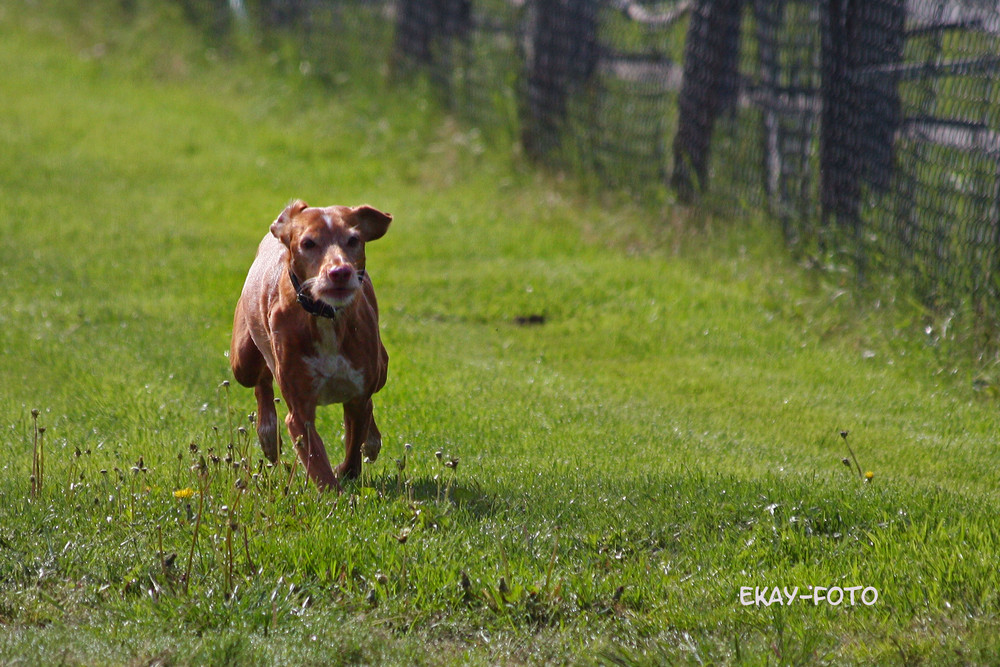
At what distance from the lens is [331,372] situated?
192 inches

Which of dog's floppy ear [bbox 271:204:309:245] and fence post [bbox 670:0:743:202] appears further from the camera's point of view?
fence post [bbox 670:0:743:202]

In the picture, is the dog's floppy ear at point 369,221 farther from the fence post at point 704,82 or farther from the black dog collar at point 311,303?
the fence post at point 704,82

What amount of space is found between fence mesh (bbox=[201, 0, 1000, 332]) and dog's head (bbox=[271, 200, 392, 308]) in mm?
4372

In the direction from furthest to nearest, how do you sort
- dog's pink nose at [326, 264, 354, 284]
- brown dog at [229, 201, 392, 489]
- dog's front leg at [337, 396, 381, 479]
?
dog's front leg at [337, 396, 381, 479]
brown dog at [229, 201, 392, 489]
dog's pink nose at [326, 264, 354, 284]

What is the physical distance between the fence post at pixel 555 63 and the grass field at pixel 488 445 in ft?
1.41

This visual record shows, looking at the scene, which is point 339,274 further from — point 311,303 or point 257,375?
point 257,375

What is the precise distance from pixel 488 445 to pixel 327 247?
70.4 inches

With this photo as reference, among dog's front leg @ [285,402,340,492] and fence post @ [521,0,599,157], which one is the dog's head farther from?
fence post @ [521,0,599,157]

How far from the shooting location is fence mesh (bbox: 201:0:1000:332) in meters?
7.57

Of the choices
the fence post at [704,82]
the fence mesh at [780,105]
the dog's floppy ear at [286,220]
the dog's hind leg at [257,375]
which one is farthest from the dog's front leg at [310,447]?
the fence post at [704,82]

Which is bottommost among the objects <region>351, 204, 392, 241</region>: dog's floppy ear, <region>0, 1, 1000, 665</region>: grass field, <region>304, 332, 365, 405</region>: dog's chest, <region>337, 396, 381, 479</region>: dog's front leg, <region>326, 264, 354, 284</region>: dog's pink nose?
<region>0, 1, 1000, 665</region>: grass field

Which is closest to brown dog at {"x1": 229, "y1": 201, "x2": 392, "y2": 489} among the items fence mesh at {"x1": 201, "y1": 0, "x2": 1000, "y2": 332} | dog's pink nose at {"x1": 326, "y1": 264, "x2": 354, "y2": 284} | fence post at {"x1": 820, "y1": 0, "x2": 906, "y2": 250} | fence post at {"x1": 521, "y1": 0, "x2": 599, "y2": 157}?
dog's pink nose at {"x1": 326, "y1": 264, "x2": 354, "y2": 284}

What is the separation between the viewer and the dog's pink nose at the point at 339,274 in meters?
4.43

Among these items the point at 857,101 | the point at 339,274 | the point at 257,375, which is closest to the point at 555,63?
the point at 857,101
